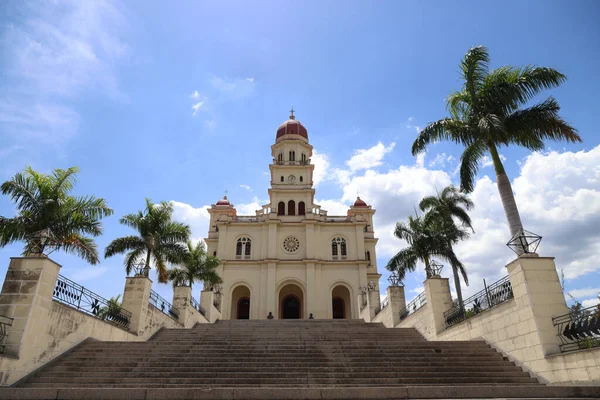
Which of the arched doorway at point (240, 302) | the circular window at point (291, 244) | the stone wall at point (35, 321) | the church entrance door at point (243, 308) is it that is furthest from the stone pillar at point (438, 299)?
the church entrance door at point (243, 308)

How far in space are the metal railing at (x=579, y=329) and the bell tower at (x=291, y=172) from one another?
96.5 ft

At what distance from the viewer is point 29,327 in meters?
9.28

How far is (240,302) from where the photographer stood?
3684 cm

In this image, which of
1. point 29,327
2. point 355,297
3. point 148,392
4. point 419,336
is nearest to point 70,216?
point 29,327

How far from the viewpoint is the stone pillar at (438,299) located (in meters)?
14.1

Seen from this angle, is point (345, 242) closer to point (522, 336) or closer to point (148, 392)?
point (522, 336)

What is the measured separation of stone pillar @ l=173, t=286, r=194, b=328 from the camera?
754 inches

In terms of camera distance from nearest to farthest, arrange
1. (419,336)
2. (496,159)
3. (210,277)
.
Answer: (496,159) → (419,336) → (210,277)

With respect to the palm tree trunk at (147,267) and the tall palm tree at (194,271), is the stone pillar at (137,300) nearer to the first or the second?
the palm tree trunk at (147,267)

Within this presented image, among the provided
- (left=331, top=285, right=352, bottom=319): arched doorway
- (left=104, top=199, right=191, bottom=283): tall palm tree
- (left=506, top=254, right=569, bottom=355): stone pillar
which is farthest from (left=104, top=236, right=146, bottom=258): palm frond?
(left=331, top=285, right=352, bottom=319): arched doorway

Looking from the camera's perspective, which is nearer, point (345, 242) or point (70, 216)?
point (70, 216)

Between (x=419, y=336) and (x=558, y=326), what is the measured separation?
699 centimetres

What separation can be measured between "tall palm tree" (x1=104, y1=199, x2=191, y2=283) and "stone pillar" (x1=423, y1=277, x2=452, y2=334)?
12.3m

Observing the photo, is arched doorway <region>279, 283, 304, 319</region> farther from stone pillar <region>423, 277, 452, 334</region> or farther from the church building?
stone pillar <region>423, 277, 452, 334</region>
